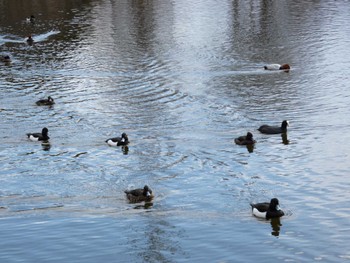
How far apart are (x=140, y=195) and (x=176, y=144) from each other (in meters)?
6.33

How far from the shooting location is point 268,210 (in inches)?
819

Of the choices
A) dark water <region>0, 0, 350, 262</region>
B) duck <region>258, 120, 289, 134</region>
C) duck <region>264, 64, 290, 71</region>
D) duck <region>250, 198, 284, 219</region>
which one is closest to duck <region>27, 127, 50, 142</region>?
dark water <region>0, 0, 350, 262</region>

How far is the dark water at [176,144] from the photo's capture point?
770 inches

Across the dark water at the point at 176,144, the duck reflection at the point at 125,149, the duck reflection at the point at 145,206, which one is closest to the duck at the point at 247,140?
the dark water at the point at 176,144

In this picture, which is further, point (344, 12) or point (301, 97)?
point (344, 12)

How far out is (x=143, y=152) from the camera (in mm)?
27250

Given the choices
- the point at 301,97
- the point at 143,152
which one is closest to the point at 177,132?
the point at 143,152

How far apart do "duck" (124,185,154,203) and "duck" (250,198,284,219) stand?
130 inches

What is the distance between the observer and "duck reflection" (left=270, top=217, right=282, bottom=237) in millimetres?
20206

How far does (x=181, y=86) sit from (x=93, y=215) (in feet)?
57.9

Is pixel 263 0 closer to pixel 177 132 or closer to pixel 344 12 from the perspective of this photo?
pixel 344 12

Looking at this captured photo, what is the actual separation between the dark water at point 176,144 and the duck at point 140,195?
1.09 ft

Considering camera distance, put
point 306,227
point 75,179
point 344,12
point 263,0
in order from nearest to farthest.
Result: point 306,227 < point 75,179 < point 344,12 < point 263,0

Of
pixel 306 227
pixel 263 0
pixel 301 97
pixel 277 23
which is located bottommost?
pixel 306 227
